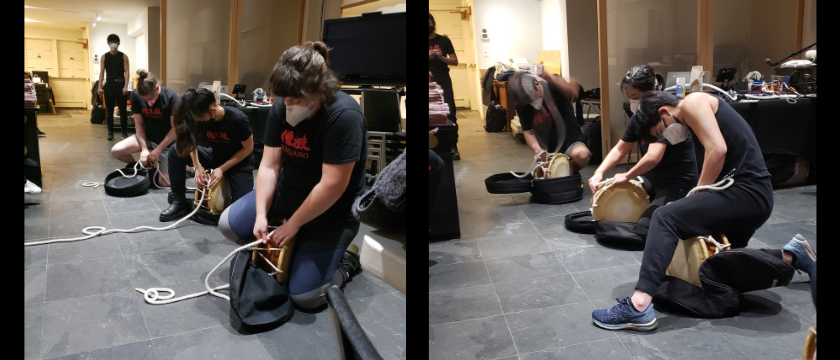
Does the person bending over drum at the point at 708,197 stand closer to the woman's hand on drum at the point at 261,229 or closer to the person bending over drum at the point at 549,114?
the person bending over drum at the point at 549,114

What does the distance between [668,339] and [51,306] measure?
2.03 m

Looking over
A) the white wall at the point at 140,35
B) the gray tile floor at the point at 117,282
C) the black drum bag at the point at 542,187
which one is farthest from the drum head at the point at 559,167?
the white wall at the point at 140,35

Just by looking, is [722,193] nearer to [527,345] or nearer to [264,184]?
[527,345]

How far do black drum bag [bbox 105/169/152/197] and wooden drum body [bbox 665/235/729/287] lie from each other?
188 cm

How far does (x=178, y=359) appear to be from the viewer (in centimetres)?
172

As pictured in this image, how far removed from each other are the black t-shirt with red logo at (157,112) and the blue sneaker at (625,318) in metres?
1.68

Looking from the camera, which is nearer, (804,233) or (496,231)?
(804,233)

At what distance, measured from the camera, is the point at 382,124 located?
177 centimetres

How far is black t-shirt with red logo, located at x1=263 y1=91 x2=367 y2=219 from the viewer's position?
168cm

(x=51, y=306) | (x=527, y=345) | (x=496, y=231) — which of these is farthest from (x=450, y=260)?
(x=51, y=306)

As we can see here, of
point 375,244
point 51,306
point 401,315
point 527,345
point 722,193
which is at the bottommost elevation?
point 527,345

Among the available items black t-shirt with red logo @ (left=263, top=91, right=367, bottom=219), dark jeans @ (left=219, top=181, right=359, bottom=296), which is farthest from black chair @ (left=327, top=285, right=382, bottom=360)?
dark jeans @ (left=219, top=181, right=359, bottom=296)

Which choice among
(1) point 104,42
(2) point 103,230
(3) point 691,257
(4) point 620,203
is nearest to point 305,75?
(1) point 104,42

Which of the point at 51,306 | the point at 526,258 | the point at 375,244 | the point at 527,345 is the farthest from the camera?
the point at 526,258
